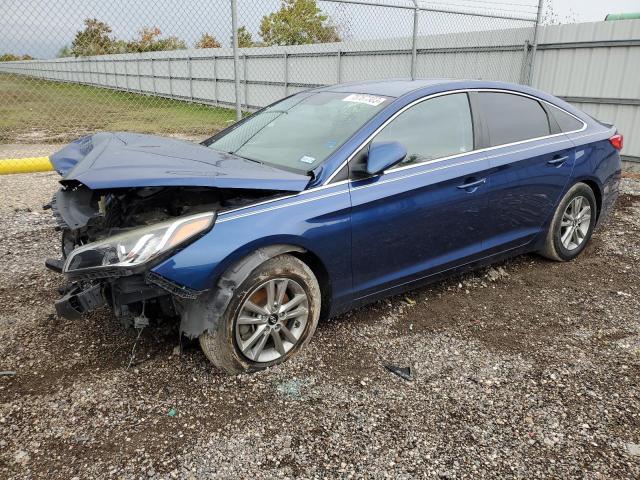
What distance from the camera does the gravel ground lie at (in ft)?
7.59

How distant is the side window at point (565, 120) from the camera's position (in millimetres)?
4281

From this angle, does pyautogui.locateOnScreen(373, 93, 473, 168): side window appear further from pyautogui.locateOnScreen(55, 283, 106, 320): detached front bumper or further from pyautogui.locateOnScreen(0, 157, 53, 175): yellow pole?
pyautogui.locateOnScreen(0, 157, 53, 175): yellow pole

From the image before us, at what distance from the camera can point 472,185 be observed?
11.7 feet

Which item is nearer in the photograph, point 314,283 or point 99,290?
point 99,290

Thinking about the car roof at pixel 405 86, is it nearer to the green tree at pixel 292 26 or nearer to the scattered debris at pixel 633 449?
the scattered debris at pixel 633 449

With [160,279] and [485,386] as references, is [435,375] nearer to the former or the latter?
[485,386]

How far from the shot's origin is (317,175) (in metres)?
3.01

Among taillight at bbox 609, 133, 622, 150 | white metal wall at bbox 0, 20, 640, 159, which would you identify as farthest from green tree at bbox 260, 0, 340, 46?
taillight at bbox 609, 133, 622, 150

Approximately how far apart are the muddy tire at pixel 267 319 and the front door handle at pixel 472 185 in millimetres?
1287

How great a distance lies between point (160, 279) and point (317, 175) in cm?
108

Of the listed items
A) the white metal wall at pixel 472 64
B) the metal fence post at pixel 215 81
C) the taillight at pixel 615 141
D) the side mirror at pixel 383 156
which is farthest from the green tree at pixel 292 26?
the side mirror at pixel 383 156

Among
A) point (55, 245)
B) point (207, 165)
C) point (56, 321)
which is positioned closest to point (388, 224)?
point (207, 165)

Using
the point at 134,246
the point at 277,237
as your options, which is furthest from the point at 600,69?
the point at 134,246

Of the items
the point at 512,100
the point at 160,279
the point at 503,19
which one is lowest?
the point at 160,279
